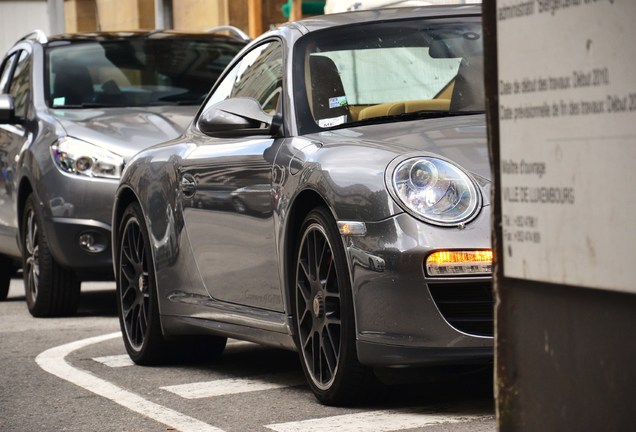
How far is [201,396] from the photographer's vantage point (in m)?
6.62

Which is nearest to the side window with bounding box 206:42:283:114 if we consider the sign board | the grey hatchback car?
the grey hatchback car

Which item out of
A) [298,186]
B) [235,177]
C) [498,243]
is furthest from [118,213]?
[498,243]

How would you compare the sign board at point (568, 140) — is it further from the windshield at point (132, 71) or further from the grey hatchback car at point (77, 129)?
the windshield at point (132, 71)

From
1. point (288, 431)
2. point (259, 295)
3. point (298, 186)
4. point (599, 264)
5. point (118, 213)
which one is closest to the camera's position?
point (599, 264)

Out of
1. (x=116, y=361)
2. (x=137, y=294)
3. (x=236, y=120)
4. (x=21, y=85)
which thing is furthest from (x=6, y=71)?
Answer: (x=236, y=120)

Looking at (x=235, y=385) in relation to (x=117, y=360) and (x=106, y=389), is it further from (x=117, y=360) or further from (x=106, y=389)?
(x=117, y=360)

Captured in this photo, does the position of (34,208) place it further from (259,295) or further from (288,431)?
(288,431)

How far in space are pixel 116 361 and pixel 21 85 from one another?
14.3ft

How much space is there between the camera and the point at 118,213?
8383 millimetres

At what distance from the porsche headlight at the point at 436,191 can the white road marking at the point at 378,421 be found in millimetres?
705

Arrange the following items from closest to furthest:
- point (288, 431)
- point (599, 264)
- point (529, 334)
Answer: point (599, 264), point (529, 334), point (288, 431)

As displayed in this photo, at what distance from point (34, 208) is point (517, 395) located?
797 cm

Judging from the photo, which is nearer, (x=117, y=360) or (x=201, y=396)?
(x=201, y=396)

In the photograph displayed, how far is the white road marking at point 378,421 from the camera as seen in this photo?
215 inches
